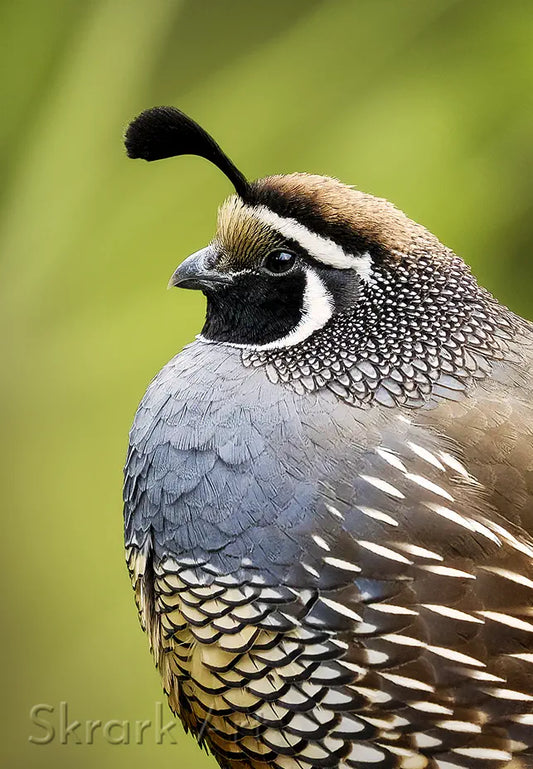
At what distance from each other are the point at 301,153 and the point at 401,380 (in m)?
1.34

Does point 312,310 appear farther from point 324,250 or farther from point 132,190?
point 132,190

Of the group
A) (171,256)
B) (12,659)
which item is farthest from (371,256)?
(12,659)

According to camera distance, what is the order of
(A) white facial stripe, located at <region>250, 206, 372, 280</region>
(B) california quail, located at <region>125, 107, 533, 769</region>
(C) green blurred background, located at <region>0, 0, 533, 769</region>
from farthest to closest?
(C) green blurred background, located at <region>0, 0, 533, 769</region>
(A) white facial stripe, located at <region>250, 206, 372, 280</region>
(B) california quail, located at <region>125, 107, 533, 769</region>

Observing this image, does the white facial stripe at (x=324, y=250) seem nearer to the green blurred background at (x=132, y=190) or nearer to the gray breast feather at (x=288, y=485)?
the gray breast feather at (x=288, y=485)

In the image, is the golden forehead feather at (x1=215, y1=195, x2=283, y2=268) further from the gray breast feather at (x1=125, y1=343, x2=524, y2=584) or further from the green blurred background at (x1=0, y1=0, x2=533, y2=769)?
the green blurred background at (x1=0, y1=0, x2=533, y2=769)

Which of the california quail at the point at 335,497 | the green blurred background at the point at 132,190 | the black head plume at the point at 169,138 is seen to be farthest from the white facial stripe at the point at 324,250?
the green blurred background at the point at 132,190

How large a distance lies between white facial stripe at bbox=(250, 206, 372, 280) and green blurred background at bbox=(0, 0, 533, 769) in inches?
42.2

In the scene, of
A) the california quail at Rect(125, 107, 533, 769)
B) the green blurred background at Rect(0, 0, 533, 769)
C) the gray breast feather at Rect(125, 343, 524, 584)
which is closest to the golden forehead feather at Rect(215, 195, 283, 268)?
the california quail at Rect(125, 107, 533, 769)

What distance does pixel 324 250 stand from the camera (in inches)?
59.2

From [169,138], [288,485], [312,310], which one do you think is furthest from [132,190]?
[288,485]

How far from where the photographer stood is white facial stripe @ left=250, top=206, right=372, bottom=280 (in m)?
1.50

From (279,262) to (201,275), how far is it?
132 millimetres

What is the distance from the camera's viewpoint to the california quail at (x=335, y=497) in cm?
134

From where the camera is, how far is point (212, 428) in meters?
1.51
